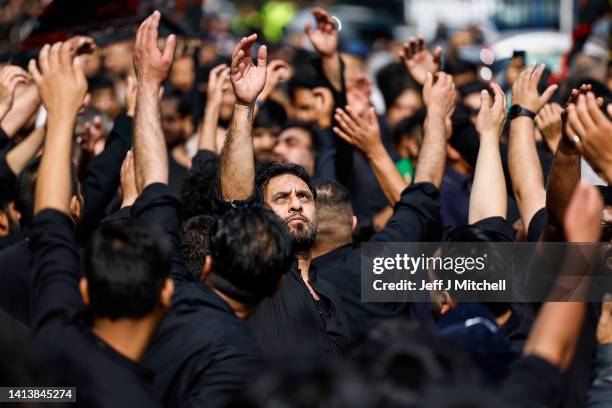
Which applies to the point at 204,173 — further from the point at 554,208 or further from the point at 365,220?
the point at 554,208

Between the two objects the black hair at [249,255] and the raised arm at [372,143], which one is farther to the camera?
the raised arm at [372,143]

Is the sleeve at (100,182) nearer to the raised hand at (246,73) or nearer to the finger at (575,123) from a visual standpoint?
the raised hand at (246,73)

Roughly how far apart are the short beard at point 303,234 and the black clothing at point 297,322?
174mm

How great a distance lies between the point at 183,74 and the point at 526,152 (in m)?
6.02

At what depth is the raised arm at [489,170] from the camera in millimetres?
4941

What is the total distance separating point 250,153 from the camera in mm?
4500

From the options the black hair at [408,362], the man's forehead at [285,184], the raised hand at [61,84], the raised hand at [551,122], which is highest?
the raised hand at [61,84]

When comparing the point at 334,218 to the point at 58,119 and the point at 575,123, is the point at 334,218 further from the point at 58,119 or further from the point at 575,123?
the point at 58,119

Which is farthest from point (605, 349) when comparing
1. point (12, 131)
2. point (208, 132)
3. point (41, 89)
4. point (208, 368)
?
point (12, 131)

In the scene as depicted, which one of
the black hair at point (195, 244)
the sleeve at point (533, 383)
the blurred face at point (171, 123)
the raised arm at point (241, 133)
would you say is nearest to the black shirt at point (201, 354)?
the black hair at point (195, 244)

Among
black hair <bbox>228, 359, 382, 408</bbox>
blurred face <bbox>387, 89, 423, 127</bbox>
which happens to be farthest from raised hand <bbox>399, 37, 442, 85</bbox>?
black hair <bbox>228, 359, 382, 408</bbox>

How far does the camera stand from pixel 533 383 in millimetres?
2637

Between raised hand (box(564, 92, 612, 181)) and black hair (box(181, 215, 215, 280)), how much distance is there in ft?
5.50

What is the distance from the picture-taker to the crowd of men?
2.52 metres
